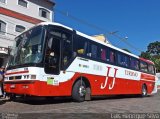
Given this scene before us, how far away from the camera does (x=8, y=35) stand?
2677 cm

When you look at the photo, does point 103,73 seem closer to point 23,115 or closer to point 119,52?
point 119,52

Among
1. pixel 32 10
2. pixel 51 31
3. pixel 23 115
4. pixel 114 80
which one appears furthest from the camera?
pixel 32 10

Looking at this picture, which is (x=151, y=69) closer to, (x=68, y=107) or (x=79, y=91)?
(x=79, y=91)

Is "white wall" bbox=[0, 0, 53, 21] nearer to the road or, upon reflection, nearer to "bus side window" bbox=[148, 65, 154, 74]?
"bus side window" bbox=[148, 65, 154, 74]

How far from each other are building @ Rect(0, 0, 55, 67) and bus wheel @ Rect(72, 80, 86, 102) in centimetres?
1218

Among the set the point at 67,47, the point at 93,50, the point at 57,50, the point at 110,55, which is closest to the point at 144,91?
the point at 110,55

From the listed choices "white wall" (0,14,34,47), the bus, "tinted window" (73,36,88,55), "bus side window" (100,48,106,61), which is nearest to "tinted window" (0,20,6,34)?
"white wall" (0,14,34,47)

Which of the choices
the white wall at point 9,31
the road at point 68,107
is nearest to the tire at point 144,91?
the road at point 68,107

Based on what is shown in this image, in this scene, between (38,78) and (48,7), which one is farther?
(48,7)

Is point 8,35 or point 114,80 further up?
point 8,35

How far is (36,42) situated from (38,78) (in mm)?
1634

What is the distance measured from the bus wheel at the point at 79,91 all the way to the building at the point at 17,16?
12176 millimetres

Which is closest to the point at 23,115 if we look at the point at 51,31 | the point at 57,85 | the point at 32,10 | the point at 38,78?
the point at 38,78

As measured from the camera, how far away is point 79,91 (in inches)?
534
